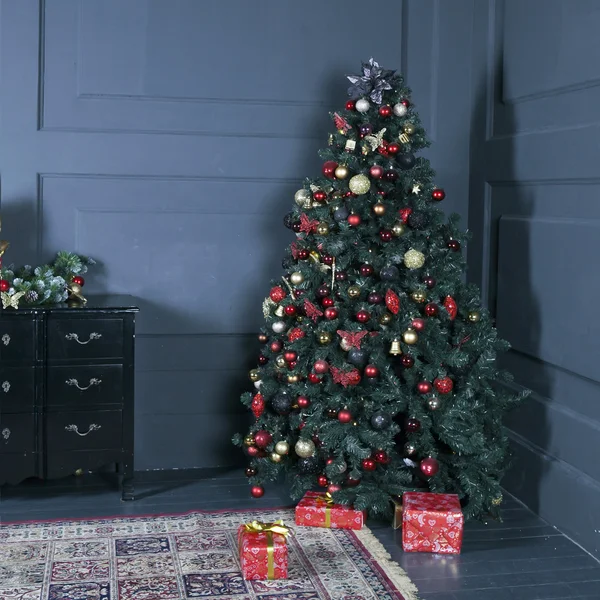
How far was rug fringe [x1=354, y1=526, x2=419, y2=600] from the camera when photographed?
2979 mm

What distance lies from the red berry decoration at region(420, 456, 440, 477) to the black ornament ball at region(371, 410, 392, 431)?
0.20 m

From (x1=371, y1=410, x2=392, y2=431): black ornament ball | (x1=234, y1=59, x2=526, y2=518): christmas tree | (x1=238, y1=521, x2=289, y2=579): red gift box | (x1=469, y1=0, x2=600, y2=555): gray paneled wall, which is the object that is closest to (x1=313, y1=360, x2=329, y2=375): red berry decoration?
(x1=234, y1=59, x2=526, y2=518): christmas tree

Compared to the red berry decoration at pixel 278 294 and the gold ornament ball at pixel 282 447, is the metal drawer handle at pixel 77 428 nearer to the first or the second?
the gold ornament ball at pixel 282 447

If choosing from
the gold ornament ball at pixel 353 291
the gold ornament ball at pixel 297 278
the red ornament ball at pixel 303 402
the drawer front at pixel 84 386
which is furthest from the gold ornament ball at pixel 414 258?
the drawer front at pixel 84 386

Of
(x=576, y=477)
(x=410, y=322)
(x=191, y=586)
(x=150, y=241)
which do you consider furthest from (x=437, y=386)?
(x=150, y=241)

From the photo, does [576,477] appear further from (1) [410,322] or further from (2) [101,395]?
(2) [101,395]

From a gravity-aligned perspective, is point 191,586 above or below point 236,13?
below

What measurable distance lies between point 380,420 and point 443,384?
28 cm

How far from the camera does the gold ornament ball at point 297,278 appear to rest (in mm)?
3707

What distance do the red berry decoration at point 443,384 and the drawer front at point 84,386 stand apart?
50.3 inches

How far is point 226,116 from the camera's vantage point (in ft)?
13.9

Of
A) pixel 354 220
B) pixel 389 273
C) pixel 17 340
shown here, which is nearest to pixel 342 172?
pixel 354 220

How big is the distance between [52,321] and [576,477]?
83.9 inches

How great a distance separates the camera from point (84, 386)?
3.73m
